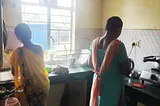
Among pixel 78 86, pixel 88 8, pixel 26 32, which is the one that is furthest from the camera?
pixel 88 8

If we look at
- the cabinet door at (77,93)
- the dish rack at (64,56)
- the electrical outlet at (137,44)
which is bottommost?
the cabinet door at (77,93)

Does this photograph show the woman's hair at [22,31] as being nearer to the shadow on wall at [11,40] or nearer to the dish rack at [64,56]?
the shadow on wall at [11,40]

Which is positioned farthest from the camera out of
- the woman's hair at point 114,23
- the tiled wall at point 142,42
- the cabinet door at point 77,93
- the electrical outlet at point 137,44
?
the cabinet door at point 77,93

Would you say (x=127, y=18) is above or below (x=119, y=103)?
above

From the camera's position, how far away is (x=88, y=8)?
9.12 ft

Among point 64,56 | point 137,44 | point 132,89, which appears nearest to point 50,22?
point 64,56

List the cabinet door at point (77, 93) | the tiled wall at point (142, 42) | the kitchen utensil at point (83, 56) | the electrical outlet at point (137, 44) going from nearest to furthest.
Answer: the tiled wall at point (142, 42)
the electrical outlet at point (137, 44)
the cabinet door at point (77, 93)
the kitchen utensil at point (83, 56)

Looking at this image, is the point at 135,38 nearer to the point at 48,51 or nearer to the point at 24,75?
the point at 48,51

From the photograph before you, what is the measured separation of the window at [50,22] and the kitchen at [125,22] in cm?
12

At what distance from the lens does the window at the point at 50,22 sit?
2.42 metres

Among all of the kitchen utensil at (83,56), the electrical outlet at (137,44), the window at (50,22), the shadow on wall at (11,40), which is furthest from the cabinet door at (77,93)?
the shadow on wall at (11,40)

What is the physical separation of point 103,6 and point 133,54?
1.02 meters

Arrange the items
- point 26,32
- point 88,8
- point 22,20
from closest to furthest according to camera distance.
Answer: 1. point 26,32
2. point 22,20
3. point 88,8

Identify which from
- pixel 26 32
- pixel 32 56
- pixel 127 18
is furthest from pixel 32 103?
pixel 127 18
